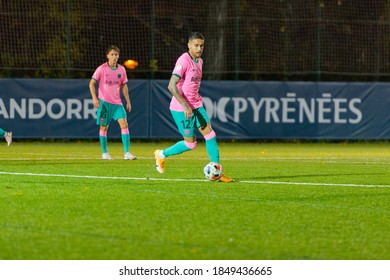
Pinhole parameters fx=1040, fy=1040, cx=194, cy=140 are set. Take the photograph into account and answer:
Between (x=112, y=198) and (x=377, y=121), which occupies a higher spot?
(x=112, y=198)

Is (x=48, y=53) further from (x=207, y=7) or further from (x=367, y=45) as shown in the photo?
(x=367, y=45)

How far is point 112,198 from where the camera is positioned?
11477mm

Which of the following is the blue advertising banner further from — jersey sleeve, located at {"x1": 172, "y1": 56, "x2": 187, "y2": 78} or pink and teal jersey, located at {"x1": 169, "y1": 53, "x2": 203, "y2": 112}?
jersey sleeve, located at {"x1": 172, "y1": 56, "x2": 187, "y2": 78}

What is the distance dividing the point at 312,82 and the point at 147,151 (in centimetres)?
684

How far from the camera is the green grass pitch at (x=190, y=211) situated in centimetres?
788

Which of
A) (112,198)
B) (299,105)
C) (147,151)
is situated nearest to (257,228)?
(112,198)

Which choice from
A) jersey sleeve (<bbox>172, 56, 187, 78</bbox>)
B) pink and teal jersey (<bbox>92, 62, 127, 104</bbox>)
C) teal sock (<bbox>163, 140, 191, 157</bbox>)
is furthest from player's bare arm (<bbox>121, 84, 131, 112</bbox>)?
jersey sleeve (<bbox>172, 56, 187, 78</bbox>)

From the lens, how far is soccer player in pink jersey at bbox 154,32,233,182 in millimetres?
14000

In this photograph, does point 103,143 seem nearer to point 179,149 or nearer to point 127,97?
point 127,97

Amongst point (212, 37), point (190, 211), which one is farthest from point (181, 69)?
point (212, 37)

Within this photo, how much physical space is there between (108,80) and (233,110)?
9213 millimetres

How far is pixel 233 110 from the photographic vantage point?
94.1 ft

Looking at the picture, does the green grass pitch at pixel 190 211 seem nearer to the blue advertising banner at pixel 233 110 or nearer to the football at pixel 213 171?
the football at pixel 213 171

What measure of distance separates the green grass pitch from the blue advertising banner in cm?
925
